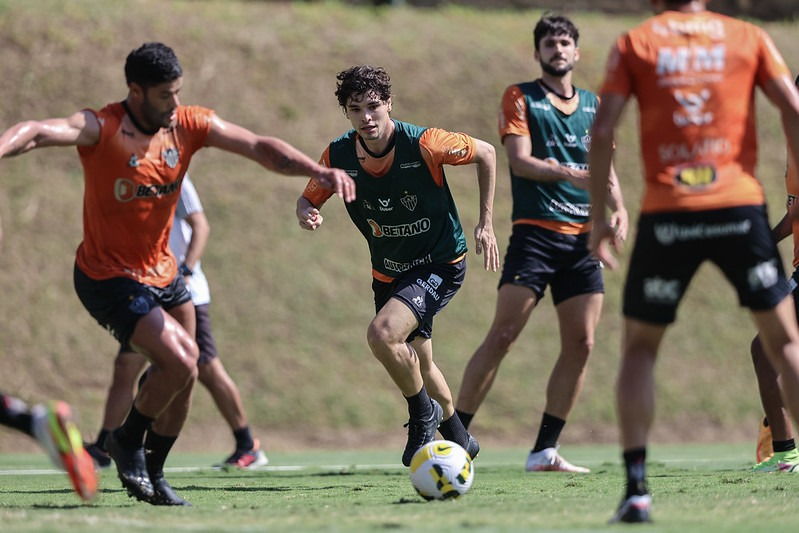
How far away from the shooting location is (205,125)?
6.50 metres

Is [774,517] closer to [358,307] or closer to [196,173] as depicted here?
[358,307]

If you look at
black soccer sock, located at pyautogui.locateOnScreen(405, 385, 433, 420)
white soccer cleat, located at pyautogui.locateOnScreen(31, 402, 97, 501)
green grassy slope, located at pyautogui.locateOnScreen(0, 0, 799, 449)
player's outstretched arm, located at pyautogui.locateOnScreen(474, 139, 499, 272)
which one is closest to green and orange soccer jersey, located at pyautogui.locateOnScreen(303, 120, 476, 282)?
player's outstretched arm, located at pyautogui.locateOnScreen(474, 139, 499, 272)

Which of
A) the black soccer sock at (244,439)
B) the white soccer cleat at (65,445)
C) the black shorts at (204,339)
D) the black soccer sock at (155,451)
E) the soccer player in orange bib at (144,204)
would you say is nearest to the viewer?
the white soccer cleat at (65,445)

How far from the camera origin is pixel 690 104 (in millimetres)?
5215

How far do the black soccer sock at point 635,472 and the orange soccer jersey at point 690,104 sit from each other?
106 centimetres

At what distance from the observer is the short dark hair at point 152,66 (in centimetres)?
623

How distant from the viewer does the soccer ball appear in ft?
21.2

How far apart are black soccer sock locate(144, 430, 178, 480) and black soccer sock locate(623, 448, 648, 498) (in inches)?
107

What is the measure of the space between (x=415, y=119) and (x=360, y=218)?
10.9 metres

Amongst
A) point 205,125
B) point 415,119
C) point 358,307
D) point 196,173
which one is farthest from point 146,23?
point 205,125

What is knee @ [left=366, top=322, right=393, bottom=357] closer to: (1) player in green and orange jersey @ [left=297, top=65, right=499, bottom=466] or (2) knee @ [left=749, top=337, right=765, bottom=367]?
(1) player in green and orange jersey @ [left=297, top=65, right=499, bottom=466]

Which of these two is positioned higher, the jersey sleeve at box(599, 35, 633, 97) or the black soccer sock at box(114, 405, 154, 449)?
the jersey sleeve at box(599, 35, 633, 97)

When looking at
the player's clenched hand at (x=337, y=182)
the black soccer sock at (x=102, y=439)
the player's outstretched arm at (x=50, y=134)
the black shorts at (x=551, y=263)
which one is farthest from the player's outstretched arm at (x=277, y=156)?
the black soccer sock at (x=102, y=439)

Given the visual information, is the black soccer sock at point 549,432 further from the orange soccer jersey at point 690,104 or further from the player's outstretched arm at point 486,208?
the orange soccer jersey at point 690,104
